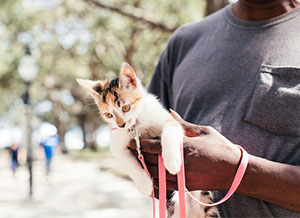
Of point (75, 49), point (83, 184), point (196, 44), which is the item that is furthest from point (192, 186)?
point (75, 49)

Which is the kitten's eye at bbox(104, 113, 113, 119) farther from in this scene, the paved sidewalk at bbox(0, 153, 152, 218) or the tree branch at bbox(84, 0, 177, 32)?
the paved sidewalk at bbox(0, 153, 152, 218)

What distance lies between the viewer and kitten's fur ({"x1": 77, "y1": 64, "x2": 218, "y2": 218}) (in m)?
1.69

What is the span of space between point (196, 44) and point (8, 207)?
10363 millimetres

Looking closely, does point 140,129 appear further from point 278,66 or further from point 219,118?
point 278,66

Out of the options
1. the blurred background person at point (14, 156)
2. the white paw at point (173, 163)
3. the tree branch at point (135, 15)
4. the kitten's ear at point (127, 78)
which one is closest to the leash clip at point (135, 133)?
the white paw at point (173, 163)

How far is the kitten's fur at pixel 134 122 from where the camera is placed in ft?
5.56

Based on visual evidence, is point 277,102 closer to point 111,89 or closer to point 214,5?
point 111,89

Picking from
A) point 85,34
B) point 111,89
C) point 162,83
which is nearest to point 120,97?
point 111,89

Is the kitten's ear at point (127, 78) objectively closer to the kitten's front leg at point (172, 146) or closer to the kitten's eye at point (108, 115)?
the kitten's eye at point (108, 115)

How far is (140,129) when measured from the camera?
1.91 metres

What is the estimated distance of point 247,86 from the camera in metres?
1.79

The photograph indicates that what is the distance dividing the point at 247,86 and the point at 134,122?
603 millimetres

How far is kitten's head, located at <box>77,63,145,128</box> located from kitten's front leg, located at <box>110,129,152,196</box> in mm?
59

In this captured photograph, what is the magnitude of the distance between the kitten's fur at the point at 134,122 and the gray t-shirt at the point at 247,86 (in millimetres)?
161
